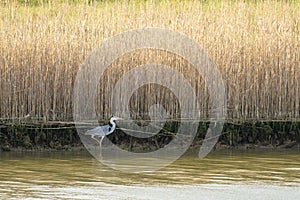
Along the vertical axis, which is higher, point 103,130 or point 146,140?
point 103,130

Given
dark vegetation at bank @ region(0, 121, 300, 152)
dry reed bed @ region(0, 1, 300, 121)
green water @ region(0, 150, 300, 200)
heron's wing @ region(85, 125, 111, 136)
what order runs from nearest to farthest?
1. green water @ region(0, 150, 300, 200)
2. heron's wing @ region(85, 125, 111, 136)
3. dark vegetation at bank @ region(0, 121, 300, 152)
4. dry reed bed @ region(0, 1, 300, 121)

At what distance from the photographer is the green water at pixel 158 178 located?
6.49m

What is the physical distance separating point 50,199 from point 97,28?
3849 mm

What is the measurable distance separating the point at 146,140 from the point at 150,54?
1.09 m

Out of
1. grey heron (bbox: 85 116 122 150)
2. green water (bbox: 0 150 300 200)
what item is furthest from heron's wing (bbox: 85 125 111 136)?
green water (bbox: 0 150 300 200)

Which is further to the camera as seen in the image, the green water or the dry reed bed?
the dry reed bed

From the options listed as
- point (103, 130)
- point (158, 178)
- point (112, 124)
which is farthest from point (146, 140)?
point (158, 178)

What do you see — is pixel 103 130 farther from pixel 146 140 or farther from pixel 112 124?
pixel 146 140

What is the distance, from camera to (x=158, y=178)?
7344mm

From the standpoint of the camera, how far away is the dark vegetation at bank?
29.6 ft

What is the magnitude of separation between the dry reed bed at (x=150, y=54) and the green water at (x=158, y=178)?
0.83 meters

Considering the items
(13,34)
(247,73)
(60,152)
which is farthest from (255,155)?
(13,34)

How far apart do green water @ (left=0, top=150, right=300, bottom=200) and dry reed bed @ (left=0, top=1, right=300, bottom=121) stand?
835 mm

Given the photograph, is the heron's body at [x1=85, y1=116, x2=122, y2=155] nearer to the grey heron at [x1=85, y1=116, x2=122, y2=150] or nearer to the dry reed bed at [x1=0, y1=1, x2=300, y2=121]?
the grey heron at [x1=85, y1=116, x2=122, y2=150]
